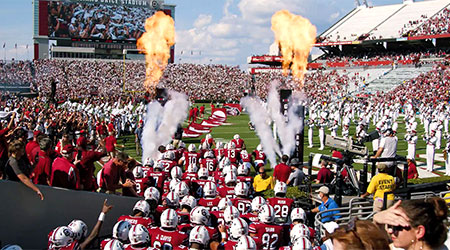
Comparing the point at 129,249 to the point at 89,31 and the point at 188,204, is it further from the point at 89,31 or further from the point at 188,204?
the point at 89,31

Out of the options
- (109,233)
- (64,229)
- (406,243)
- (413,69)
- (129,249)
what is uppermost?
(413,69)

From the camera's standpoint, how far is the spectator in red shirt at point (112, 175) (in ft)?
24.6

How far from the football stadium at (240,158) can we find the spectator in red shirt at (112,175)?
0.07 ft

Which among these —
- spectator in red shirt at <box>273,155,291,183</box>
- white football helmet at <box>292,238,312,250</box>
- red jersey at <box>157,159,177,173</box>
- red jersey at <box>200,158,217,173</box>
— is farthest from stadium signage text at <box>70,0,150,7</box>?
white football helmet at <box>292,238,312,250</box>

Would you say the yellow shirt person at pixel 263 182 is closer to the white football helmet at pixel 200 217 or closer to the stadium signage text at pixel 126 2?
the white football helmet at pixel 200 217

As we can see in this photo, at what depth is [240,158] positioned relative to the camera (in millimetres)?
11539

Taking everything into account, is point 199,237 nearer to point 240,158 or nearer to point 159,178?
point 159,178

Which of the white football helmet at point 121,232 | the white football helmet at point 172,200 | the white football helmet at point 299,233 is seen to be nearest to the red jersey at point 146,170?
the white football helmet at point 172,200

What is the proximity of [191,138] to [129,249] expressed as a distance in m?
17.5

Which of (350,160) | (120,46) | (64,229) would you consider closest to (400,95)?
(350,160)

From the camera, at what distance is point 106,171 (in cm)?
754

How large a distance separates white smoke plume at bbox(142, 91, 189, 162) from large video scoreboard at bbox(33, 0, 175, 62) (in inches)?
1850

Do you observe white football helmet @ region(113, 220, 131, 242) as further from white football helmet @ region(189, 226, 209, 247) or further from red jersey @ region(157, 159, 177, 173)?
red jersey @ region(157, 159, 177, 173)

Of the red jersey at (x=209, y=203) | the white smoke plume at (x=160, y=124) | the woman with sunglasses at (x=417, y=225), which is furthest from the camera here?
the white smoke plume at (x=160, y=124)
